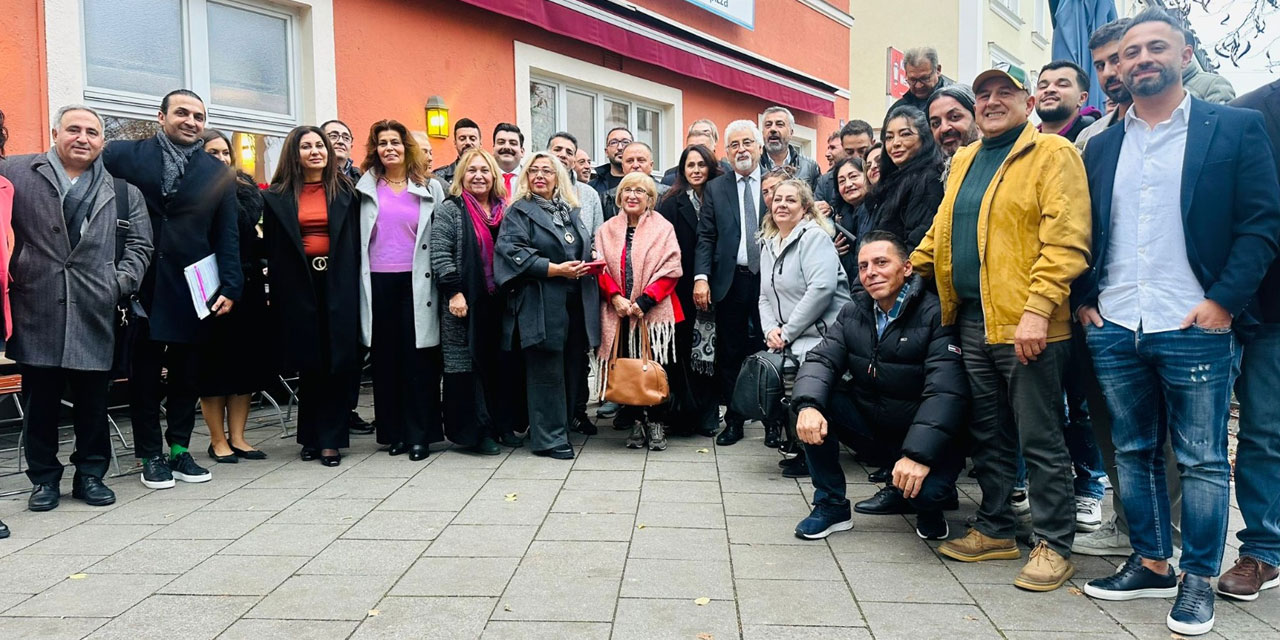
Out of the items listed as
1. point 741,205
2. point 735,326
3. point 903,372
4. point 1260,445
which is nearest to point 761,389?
point 903,372

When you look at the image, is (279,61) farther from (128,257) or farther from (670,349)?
(670,349)

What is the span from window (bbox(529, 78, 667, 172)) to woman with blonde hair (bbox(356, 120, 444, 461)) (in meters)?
4.59

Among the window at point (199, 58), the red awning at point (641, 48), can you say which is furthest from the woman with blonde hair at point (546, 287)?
the red awning at point (641, 48)

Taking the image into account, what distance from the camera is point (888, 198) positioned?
496 centimetres

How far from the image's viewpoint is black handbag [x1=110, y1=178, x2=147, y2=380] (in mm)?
4895

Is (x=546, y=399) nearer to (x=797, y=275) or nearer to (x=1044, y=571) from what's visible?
(x=797, y=275)

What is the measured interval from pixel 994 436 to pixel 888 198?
1653 millimetres

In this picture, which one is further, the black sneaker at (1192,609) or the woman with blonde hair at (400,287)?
the woman with blonde hair at (400,287)

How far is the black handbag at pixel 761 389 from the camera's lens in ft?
16.6

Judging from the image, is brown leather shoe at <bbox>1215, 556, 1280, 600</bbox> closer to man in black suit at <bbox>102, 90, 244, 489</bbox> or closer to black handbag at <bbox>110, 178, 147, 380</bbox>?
man in black suit at <bbox>102, 90, 244, 489</bbox>

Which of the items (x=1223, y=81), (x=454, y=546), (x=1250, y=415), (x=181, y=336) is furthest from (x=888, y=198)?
(x=181, y=336)

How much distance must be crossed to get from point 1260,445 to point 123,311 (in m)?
5.40

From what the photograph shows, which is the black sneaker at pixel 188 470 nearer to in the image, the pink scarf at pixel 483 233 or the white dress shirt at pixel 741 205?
the pink scarf at pixel 483 233

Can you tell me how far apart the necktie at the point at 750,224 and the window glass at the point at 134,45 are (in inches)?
177
